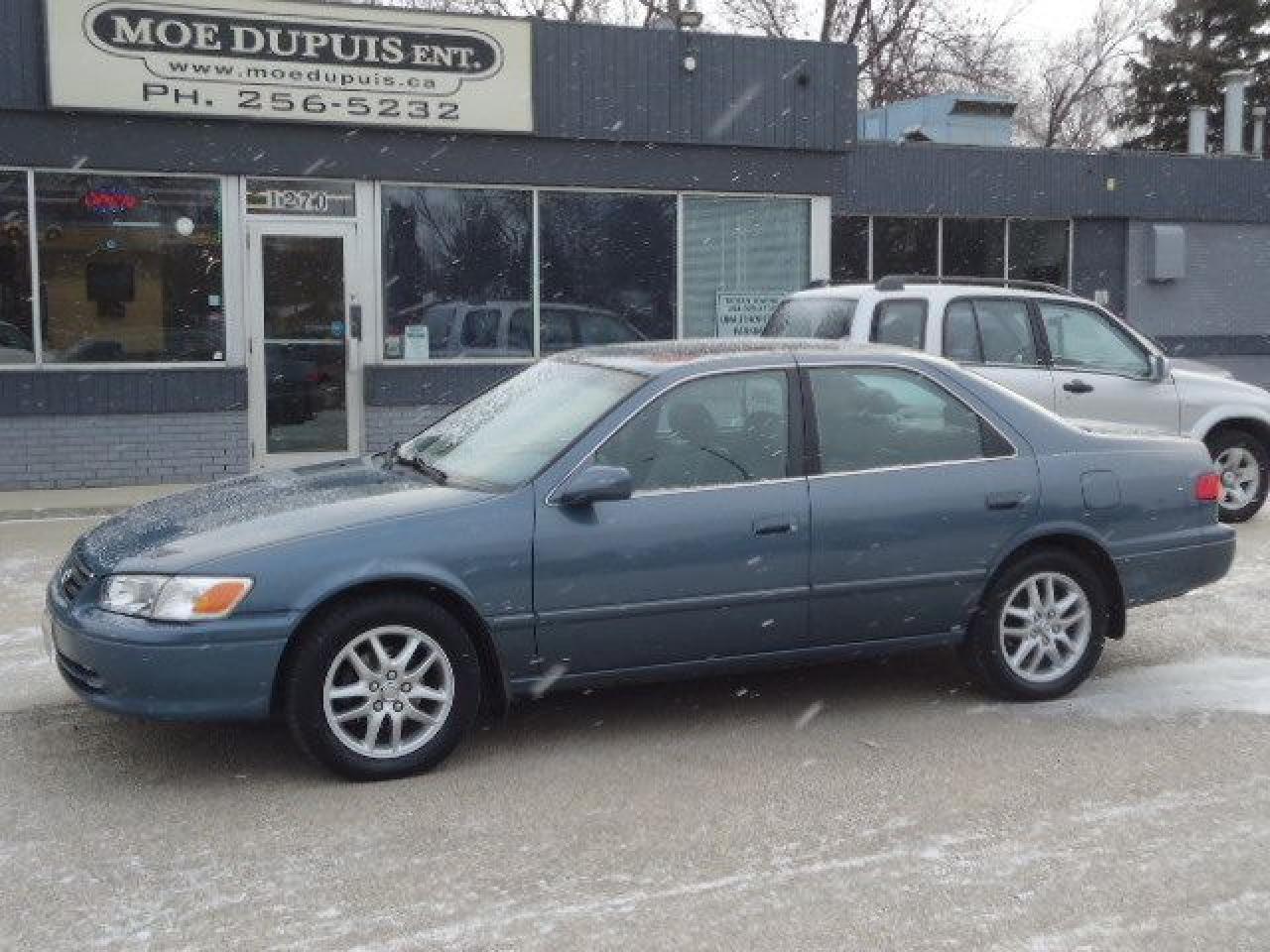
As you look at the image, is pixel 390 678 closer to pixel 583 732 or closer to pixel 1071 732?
pixel 583 732

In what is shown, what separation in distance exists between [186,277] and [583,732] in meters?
9.12

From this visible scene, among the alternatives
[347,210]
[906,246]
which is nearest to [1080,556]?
[347,210]

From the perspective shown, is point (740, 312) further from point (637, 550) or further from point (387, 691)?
point (387, 691)

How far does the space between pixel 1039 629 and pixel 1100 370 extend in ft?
14.9

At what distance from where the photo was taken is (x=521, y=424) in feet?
19.8

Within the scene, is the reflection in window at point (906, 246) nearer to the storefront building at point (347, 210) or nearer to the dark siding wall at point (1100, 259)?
the dark siding wall at point (1100, 259)

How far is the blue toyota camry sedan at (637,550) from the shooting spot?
16.6ft

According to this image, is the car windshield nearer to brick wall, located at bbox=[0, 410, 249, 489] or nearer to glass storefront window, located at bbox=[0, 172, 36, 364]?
brick wall, located at bbox=[0, 410, 249, 489]

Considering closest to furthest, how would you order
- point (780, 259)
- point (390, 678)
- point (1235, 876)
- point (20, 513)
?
point (1235, 876)
point (390, 678)
point (20, 513)
point (780, 259)

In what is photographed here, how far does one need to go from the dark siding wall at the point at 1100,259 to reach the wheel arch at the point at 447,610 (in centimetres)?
1631

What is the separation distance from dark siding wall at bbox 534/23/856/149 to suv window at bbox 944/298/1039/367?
6008mm

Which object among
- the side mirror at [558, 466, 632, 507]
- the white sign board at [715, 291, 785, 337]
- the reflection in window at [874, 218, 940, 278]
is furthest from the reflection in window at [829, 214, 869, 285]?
the side mirror at [558, 466, 632, 507]

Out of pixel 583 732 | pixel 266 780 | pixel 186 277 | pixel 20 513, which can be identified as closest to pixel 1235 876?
pixel 583 732

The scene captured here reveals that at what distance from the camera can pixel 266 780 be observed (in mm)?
5270
